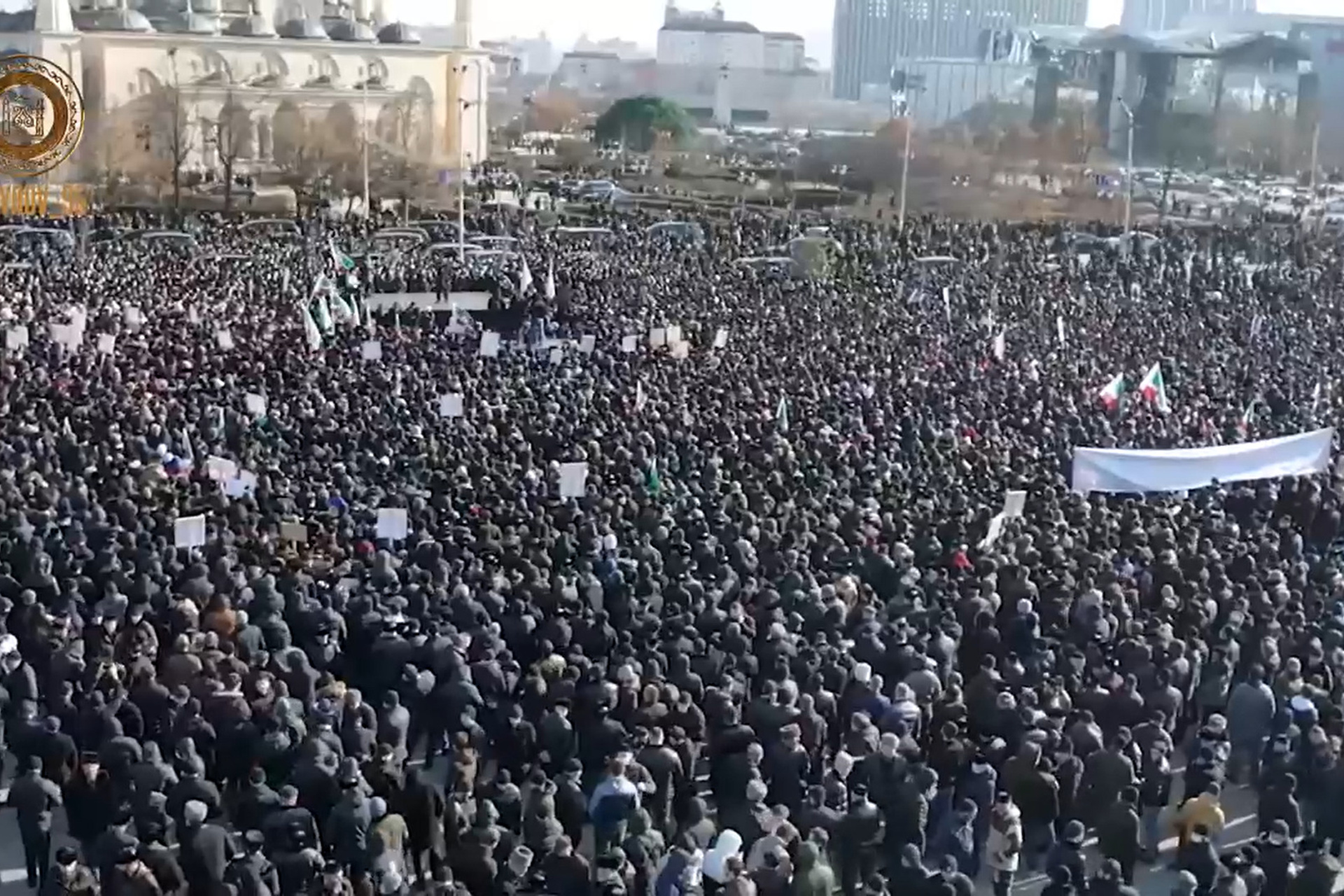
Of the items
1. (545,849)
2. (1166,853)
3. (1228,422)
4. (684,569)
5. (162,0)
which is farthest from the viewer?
(162,0)

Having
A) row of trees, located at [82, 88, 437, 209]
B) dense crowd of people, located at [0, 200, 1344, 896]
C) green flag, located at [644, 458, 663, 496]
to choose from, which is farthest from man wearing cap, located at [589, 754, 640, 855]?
row of trees, located at [82, 88, 437, 209]

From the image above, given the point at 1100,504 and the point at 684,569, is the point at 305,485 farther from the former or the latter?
the point at 1100,504

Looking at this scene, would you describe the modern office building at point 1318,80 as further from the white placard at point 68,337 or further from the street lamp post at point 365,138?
the white placard at point 68,337

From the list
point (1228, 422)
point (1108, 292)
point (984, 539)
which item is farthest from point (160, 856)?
point (1108, 292)

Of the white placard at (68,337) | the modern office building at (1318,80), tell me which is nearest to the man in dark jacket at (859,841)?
the white placard at (68,337)

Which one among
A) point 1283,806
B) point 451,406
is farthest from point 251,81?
point 1283,806

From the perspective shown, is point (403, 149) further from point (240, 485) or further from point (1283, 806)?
point (1283, 806)

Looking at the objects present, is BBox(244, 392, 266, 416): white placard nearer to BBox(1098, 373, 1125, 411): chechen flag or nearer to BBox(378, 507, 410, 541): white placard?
BBox(378, 507, 410, 541): white placard
